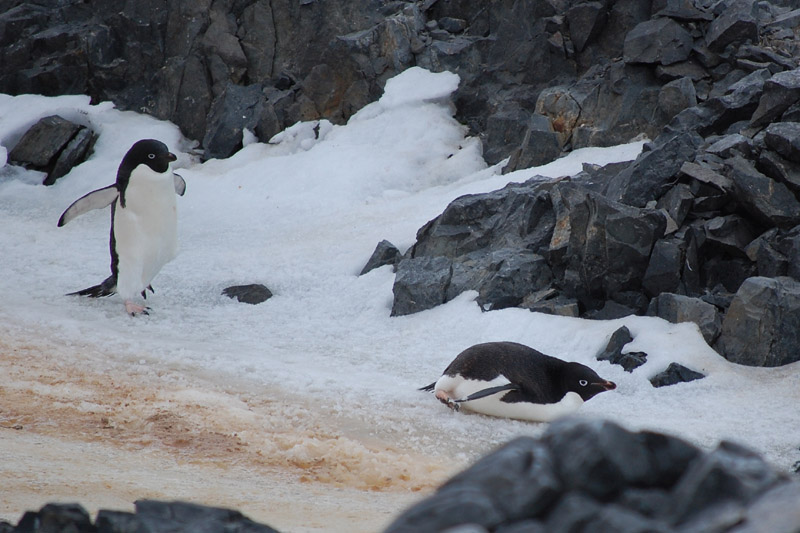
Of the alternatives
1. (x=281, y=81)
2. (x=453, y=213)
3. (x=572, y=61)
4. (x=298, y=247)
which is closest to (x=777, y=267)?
(x=453, y=213)

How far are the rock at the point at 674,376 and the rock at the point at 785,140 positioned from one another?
2.85 m

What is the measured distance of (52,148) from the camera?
50.4 ft

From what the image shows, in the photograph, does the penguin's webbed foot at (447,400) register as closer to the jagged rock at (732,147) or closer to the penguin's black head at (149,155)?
the penguin's black head at (149,155)

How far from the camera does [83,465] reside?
160 inches

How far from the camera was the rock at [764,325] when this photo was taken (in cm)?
679

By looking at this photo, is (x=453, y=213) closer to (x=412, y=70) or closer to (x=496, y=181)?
(x=496, y=181)

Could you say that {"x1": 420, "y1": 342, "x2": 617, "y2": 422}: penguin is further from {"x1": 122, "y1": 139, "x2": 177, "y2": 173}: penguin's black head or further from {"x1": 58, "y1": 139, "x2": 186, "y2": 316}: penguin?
{"x1": 122, "y1": 139, "x2": 177, "y2": 173}: penguin's black head

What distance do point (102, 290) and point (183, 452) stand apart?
4867 millimetres

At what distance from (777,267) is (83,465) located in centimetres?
621

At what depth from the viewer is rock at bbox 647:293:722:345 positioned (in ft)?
23.4

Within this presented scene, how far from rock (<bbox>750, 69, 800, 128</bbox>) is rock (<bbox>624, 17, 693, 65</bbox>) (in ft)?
11.8

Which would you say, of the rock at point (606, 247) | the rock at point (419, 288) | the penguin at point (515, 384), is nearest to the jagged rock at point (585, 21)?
the rock at point (419, 288)

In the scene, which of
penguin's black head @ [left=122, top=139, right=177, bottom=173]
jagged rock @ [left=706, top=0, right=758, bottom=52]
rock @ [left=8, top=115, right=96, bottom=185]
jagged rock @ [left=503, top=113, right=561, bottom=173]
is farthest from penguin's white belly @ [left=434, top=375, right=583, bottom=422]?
rock @ [left=8, top=115, right=96, bottom=185]

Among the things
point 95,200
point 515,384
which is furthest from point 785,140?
point 95,200
